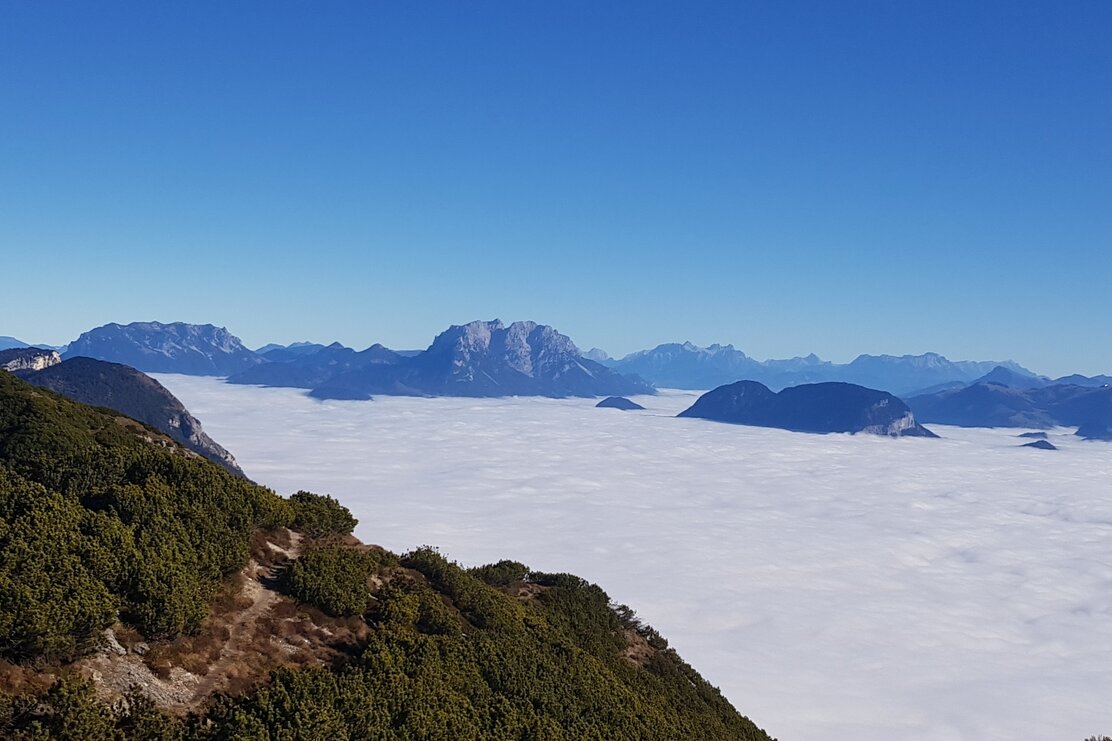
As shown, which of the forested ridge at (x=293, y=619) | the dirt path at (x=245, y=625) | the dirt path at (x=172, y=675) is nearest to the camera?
the forested ridge at (x=293, y=619)

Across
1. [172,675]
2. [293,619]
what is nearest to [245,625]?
[293,619]

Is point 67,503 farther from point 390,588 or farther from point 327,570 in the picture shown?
point 390,588

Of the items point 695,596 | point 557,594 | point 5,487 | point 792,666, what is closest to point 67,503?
point 5,487

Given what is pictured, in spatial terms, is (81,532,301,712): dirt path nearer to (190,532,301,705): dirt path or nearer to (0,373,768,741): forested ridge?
(190,532,301,705): dirt path

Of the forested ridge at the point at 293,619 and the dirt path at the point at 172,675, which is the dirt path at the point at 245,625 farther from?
the forested ridge at the point at 293,619

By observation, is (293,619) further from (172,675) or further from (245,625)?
(172,675)

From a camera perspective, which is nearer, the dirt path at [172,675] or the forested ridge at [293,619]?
the forested ridge at [293,619]

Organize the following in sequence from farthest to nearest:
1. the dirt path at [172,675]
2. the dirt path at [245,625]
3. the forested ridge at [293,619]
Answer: the dirt path at [245,625]
the dirt path at [172,675]
the forested ridge at [293,619]

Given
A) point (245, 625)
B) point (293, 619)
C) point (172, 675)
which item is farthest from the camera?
point (293, 619)

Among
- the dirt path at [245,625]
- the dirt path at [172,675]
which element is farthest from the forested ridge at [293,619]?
the dirt path at [245,625]
